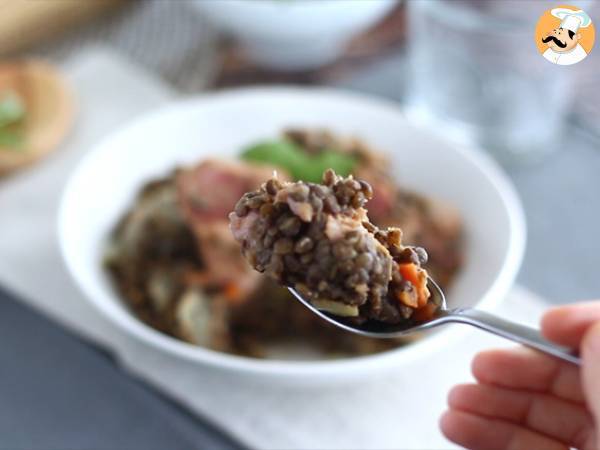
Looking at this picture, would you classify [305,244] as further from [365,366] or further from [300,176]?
[300,176]

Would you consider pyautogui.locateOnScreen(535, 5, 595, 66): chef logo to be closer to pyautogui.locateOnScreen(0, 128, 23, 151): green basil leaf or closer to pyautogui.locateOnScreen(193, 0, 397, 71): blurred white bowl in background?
pyautogui.locateOnScreen(193, 0, 397, 71): blurred white bowl in background

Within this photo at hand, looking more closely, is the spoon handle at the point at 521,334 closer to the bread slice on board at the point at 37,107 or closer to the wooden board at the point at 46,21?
the wooden board at the point at 46,21

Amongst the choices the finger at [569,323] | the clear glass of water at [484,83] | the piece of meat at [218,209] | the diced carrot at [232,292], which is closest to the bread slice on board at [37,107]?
the piece of meat at [218,209]

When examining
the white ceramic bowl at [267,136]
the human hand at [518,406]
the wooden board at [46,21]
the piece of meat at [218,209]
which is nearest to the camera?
the human hand at [518,406]

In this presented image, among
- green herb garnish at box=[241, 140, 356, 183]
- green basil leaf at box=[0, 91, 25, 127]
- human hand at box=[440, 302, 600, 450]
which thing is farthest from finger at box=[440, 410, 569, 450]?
green basil leaf at box=[0, 91, 25, 127]

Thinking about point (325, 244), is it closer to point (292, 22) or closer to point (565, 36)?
point (565, 36)

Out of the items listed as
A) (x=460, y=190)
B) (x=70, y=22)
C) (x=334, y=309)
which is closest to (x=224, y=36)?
(x=70, y=22)

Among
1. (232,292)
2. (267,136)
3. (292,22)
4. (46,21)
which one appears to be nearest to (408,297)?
(232,292)
